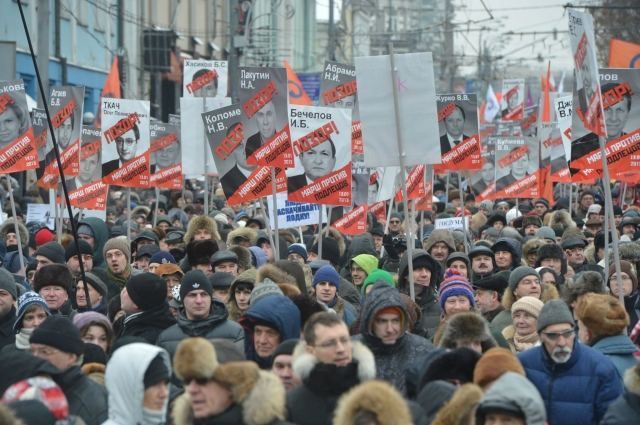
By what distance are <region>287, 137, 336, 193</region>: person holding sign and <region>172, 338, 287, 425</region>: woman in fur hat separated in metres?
8.37

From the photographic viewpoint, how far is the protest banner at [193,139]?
18.2 m

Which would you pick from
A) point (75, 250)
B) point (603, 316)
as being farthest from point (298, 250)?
point (603, 316)

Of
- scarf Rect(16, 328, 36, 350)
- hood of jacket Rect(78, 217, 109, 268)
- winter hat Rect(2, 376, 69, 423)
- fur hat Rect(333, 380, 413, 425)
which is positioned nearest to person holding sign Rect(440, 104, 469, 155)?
hood of jacket Rect(78, 217, 109, 268)

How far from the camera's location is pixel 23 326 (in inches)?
352

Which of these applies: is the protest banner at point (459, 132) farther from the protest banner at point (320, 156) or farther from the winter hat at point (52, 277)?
the winter hat at point (52, 277)

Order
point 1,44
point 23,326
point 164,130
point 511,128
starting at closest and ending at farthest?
point 23,326 < point 1,44 < point 164,130 < point 511,128

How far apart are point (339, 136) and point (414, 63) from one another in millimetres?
3677

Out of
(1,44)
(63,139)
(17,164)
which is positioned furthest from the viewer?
(1,44)

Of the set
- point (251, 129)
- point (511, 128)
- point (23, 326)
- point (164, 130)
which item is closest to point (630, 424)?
point (23, 326)

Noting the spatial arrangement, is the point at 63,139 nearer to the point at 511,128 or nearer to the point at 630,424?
the point at 630,424

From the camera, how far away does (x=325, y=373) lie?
6449mm

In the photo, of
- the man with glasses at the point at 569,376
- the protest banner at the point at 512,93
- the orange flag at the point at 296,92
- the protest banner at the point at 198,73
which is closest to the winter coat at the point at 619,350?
the man with glasses at the point at 569,376

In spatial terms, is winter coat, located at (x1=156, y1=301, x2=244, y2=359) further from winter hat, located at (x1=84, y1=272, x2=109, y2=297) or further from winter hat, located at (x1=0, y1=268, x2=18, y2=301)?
winter hat, located at (x1=84, y1=272, x2=109, y2=297)

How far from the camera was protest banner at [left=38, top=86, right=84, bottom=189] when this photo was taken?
658 inches
